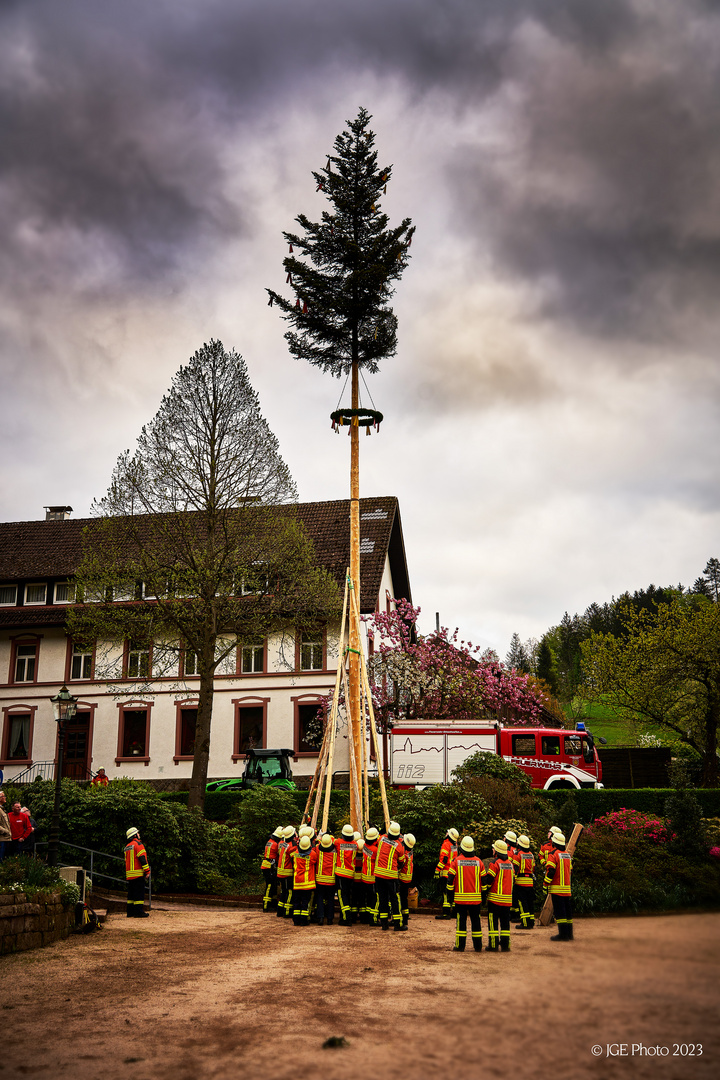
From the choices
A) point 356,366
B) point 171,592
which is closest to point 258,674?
point 171,592

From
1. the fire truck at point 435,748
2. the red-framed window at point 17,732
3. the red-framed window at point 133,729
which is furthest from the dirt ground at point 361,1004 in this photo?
the red-framed window at point 17,732

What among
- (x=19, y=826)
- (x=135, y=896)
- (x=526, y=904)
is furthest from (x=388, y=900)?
(x=19, y=826)

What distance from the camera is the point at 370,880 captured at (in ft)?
53.1

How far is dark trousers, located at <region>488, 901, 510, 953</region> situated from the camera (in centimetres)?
1282

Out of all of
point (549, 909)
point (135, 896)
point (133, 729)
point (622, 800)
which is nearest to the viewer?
point (549, 909)

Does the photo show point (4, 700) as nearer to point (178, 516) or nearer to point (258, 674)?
point (258, 674)

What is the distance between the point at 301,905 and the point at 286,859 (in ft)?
3.88

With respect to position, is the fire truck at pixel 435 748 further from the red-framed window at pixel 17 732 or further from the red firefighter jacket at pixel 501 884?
the red-framed window at pixel 17 732

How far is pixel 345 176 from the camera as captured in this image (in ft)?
75.4

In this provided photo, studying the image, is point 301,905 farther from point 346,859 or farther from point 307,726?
point 307,726

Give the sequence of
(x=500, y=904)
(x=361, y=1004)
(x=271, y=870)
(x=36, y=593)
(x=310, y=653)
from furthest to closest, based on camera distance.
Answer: (x=36, y=593)
(x=310, y=653)
(x=271, y=870)
(x=500, y=904)
(x=361, y=1004)

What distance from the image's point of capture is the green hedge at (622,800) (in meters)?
24.4

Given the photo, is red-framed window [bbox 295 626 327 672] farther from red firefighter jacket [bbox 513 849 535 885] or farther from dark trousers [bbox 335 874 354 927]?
red firefighter jacket [bbox 513 849 535 885]

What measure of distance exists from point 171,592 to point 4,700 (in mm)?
15315
